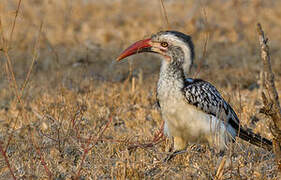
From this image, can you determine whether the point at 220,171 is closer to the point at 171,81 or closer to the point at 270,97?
the point at 270,97

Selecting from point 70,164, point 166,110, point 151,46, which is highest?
point 151,46

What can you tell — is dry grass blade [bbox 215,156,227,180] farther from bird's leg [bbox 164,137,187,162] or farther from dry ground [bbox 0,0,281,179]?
bird's leg [bbox 164,137,187,162]

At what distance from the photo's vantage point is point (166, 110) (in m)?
3.79

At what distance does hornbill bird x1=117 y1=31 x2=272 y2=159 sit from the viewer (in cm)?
374

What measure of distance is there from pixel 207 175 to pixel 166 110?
65 centimetres

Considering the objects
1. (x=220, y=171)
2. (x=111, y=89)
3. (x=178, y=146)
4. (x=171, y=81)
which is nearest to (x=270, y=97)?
(x=220, y=171)

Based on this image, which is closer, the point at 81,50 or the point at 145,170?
the point at 145,170

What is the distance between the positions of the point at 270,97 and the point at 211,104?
0.63 meters

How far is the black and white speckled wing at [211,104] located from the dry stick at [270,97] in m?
0.43

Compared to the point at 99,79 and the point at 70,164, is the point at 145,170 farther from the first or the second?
the point at 99,79

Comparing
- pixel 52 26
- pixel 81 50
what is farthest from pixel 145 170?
pixel 52 26

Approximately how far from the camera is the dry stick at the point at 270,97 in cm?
316

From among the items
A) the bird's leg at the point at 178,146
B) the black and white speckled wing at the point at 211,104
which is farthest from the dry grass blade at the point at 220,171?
the bird's leg at the point at 178,146

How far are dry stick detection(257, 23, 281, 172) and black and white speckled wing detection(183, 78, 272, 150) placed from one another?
16.8 inches
